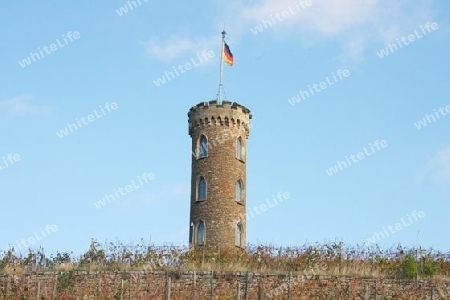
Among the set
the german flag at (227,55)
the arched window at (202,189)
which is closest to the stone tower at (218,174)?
the arched window at (202,189)

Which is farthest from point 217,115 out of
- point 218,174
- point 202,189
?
point 202,189

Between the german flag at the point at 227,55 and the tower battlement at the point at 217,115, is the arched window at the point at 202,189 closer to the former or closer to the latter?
the tower battlement at the point at 217,115

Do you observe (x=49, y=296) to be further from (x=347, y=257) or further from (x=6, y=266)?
(x=347, y=257)

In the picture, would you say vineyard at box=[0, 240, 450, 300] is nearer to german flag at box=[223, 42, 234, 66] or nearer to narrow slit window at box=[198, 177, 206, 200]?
narrow slit window at box=[198, 177, 206, 200]

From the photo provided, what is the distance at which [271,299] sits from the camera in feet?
72.3

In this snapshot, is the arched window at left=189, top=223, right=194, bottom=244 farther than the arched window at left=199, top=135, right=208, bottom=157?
No

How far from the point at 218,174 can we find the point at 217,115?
3326 millimetres

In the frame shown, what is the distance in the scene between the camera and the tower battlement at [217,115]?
33.1 m

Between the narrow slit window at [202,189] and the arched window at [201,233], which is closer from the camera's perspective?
the arched window at [201,233]

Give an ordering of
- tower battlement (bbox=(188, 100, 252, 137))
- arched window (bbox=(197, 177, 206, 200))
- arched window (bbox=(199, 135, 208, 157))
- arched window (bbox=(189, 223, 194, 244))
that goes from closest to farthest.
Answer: arched window (bbox=(189, 223, 194, 244)) < arched window (bbox=(197, 177, 206, 200)) < arched window (bbox=(199, 135, 208, 157)) < tower battlement (bbox=(188, 100, 252, 137))

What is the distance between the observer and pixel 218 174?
3192 centimetres

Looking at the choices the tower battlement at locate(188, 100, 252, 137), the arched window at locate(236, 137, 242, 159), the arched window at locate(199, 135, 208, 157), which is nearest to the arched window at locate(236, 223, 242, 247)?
the arched window at locate(236, 137, 242, 159)

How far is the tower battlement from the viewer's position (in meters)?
33.1

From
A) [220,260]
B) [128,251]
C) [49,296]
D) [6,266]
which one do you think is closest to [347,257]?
[220,260]
